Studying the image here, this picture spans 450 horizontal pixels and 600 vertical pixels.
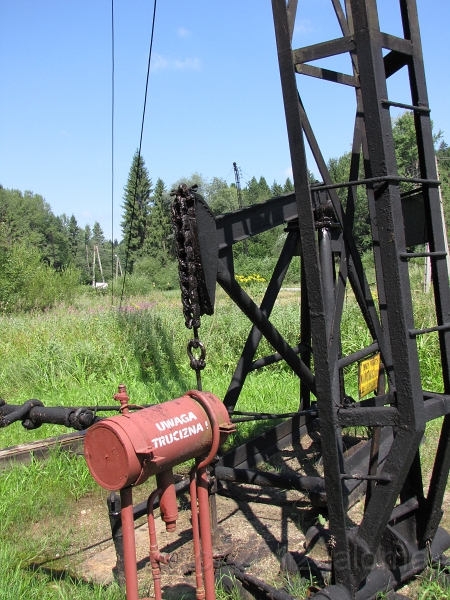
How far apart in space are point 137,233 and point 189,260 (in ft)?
245

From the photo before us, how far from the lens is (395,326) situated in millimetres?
2867

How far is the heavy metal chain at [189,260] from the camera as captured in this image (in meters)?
3.00

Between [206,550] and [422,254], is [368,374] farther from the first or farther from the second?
[206,550]

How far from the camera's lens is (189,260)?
10.0ft

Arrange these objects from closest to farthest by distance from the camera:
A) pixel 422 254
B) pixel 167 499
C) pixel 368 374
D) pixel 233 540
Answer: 1. pixel 167 499
2. pixel 422 254
3. pixel 368 374
4. pixel 233 540

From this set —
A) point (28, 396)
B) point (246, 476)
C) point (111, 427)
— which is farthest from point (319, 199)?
point (28, 396)

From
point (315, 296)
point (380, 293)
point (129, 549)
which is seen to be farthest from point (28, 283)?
point (129, 549)

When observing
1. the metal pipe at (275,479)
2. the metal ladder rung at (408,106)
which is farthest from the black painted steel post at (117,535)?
the metal ladder rung at (408,106)

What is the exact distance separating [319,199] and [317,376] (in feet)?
6.72

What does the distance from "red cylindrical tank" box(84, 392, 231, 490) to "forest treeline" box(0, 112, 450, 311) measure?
186 cm

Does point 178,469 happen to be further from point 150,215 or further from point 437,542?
point 150,215

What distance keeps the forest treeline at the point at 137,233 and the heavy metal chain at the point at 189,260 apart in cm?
75

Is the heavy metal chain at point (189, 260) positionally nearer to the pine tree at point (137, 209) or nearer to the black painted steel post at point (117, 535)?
the black painted steel post at point (117, 535)

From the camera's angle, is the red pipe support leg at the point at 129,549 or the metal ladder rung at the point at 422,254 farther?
the metal ladder rung at the point at 422,254
